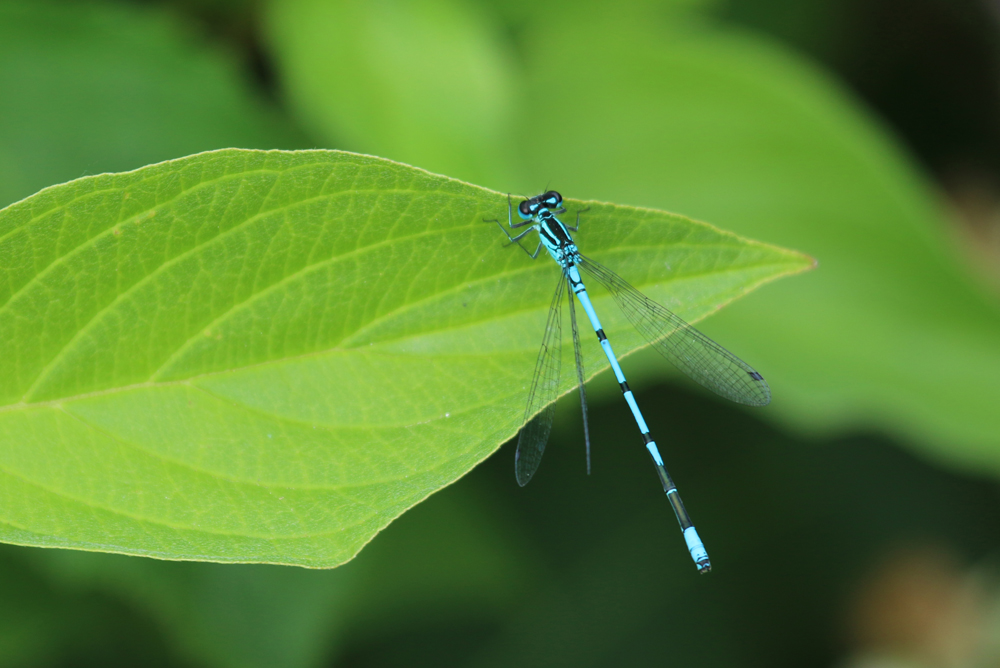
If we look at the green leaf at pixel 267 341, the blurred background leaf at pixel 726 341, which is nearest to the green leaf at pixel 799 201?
the blurred background leaf at pixel 726 341

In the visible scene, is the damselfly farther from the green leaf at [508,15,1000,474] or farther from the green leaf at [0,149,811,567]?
the green leaf at [508,15,1000,474]

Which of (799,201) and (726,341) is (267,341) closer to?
(726,341)

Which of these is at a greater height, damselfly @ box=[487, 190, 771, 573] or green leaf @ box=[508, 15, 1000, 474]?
green leaf @ box=[508, 15, 1000, 474]

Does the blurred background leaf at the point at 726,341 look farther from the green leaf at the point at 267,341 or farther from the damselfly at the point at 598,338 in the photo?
the green leaf at the point at 267,341

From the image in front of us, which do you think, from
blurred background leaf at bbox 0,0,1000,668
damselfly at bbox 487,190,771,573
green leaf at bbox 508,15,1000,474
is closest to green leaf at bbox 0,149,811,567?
damselfly at bbox 487,190,771,573

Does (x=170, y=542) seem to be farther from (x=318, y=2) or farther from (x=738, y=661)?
(x=738, y=661)

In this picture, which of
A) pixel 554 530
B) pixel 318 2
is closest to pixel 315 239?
pixel 318 2
